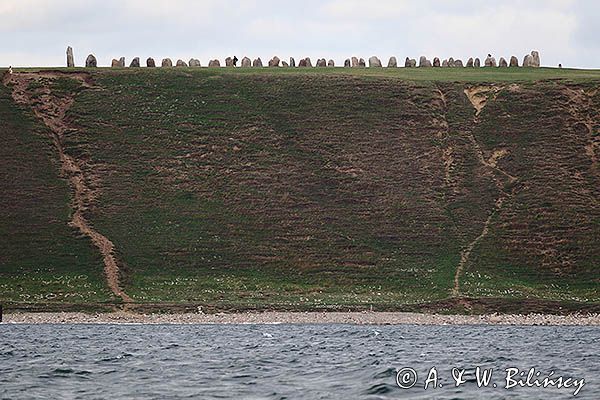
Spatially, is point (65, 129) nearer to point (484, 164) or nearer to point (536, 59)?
point (484, 164)

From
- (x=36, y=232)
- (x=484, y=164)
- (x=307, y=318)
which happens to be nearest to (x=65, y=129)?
(x=36, y=232)

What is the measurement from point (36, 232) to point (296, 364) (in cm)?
4207

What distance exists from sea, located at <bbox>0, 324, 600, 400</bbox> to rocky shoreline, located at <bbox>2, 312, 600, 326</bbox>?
6.75 meters

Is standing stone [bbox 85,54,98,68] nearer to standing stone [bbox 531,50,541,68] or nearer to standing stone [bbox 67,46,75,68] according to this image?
standing stone [bbox 67,46,75,68]

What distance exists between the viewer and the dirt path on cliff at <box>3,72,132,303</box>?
214ft

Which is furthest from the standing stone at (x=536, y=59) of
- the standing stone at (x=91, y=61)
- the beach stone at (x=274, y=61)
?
the standing stone at (x=91, y=61)

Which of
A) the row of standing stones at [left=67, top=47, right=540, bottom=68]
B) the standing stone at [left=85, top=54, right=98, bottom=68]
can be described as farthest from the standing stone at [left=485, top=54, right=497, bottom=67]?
the standing stone at [left=85, top=54, right=98, bottom=68]

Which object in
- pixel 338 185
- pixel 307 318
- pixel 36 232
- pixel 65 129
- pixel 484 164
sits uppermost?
pixel 65 129

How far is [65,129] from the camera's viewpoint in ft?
270

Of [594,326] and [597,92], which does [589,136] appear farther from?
[594,326]

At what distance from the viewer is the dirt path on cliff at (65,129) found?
6531cm

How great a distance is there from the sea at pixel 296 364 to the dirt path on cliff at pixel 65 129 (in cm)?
1807

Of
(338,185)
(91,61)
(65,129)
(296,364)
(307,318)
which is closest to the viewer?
(296,364)

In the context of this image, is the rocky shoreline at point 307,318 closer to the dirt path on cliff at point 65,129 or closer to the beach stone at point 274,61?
the dirt path on cliff at point 65,129
